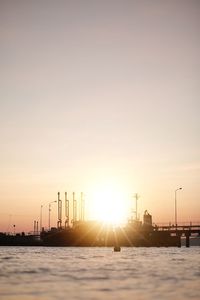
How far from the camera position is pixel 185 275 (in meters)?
58.9

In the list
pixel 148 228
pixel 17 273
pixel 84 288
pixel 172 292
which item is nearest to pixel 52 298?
pixel 84 288

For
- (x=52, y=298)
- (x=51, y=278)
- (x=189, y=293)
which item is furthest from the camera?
(x=51, y=278)

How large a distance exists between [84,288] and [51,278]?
32.5ft

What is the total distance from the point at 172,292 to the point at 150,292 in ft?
5.94

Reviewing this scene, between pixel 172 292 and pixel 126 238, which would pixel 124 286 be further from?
pixel 126 238

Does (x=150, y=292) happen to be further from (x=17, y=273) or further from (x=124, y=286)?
(x=17, y=273)

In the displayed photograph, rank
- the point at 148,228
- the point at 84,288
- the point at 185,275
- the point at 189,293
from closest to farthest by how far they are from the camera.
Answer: the point at 189,293, the point at 84,288, the point at 185,275, the point at 148,228

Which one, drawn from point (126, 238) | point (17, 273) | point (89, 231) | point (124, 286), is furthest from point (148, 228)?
point (124, 286)

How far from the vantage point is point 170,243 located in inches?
7594

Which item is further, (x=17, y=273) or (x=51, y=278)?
(x=17, y=273)

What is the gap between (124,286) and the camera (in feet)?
158

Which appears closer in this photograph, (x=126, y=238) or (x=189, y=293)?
(x=189, y=293)

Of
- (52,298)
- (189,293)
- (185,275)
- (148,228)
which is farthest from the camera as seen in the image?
(148,228)

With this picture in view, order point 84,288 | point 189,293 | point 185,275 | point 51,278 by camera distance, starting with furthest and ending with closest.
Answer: point 185,275, point 51,278, point 84,288, point 189,293
